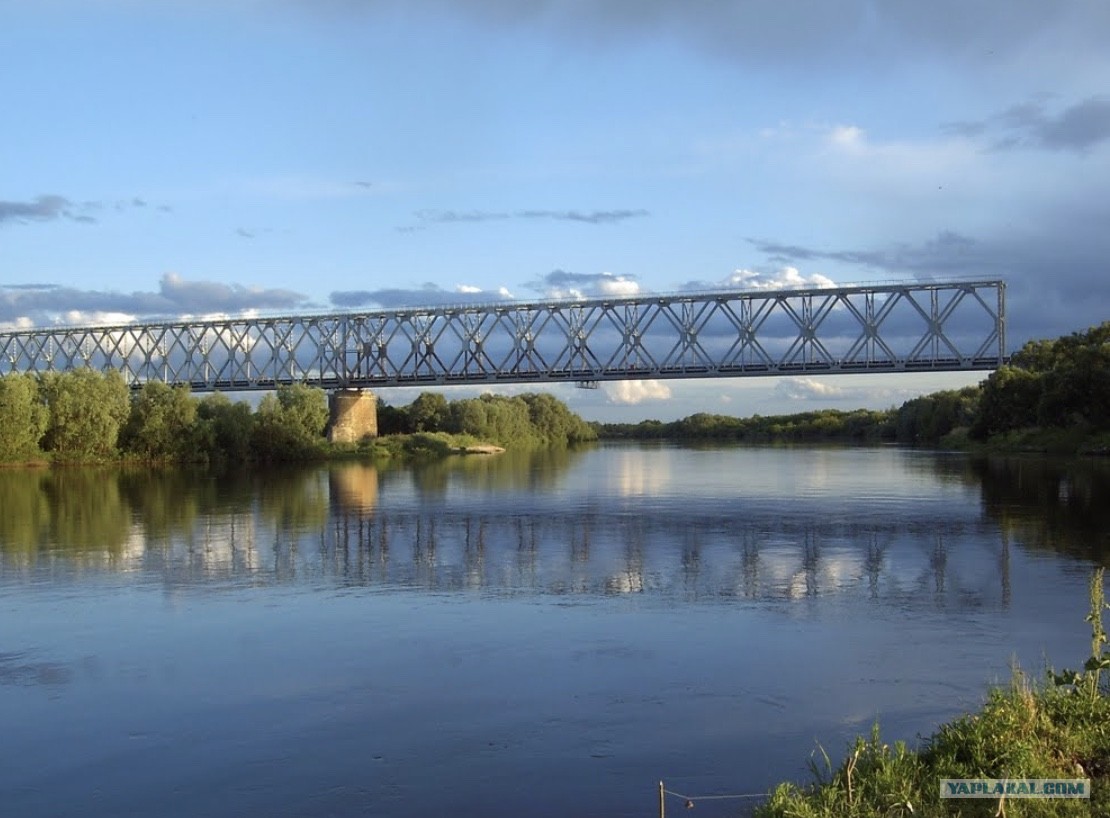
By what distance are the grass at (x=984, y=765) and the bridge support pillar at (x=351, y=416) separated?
11567 cm

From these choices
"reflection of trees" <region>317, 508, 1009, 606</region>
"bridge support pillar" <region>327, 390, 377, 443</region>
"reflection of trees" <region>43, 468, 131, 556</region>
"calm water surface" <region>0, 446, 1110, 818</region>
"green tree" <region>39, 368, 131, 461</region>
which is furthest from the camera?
"bridge support pillar" <region>327, 390, 377, 443</region>

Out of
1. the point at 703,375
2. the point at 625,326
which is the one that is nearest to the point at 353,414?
the point at 625,326

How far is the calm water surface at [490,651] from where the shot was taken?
11.1 m

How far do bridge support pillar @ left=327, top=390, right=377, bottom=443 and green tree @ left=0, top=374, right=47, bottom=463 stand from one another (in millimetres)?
40975

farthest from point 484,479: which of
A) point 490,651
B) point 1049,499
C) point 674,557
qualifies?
point 490,651

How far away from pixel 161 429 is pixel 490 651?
266ft

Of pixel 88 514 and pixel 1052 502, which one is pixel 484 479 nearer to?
pixel 88 514

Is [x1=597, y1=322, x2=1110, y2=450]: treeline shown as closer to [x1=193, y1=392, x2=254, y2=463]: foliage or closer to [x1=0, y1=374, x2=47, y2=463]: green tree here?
[x1=193, y1=392, x2=254, y2=463]: foliage

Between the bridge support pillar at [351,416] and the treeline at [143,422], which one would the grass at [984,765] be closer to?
the treeline at [143,422]

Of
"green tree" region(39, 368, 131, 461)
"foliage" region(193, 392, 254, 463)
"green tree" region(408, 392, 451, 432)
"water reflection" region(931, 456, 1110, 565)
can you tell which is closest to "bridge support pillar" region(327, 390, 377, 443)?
"green tree" region(408, 392, 451, 432)

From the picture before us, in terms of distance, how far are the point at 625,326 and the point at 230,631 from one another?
99.5m

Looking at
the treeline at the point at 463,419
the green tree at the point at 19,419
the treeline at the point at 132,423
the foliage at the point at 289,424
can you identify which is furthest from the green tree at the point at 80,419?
the treeline at the point at 463,419

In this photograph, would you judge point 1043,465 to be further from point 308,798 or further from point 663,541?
point 308,798

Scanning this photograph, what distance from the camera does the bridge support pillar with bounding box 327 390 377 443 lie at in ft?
408
